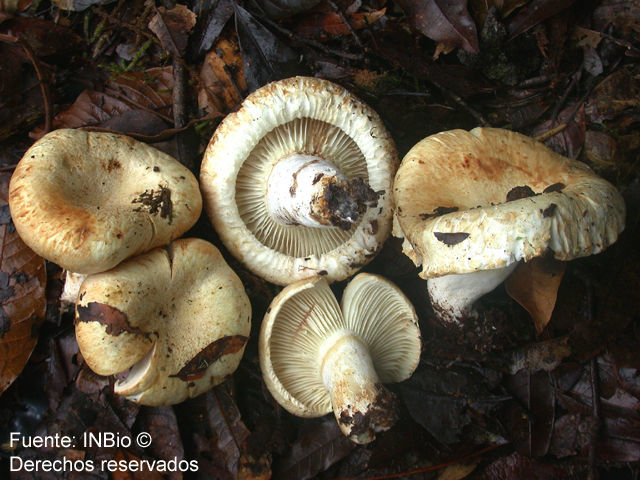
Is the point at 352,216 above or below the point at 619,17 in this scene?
below

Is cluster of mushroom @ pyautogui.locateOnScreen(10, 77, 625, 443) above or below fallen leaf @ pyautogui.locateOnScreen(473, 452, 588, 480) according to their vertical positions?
above

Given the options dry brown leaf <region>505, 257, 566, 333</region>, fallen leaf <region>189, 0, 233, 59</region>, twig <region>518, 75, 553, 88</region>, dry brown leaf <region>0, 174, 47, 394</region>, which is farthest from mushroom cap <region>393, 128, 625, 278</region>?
dry brown leaf <region>0, 174, 47, 394</region>

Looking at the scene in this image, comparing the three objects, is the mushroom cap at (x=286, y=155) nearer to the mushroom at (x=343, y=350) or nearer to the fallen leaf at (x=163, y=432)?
the mushroom at (x=343, y=350)

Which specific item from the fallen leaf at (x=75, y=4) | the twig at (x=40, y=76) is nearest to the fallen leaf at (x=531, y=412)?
the twig at (x=40, y=76)

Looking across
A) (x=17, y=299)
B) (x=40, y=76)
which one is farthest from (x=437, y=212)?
(x=40, y=76)

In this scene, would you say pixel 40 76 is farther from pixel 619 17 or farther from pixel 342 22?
pixel 619 17

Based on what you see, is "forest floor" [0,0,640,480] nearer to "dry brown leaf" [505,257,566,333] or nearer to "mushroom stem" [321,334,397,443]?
"dry brown leaf" [505,257,566,333]
